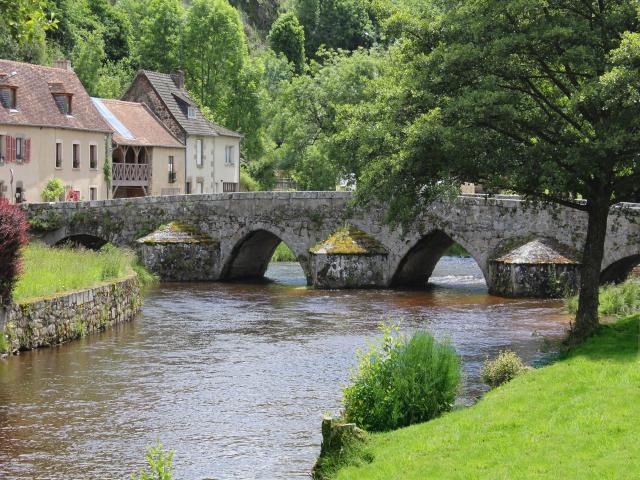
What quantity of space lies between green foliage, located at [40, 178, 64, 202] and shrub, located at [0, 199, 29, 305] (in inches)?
1103

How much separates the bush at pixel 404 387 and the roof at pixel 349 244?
23.7 meters

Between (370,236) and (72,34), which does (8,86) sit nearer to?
(370,236)

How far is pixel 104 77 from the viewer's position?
243 feet

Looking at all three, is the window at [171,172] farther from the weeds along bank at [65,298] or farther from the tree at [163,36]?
the weeds along bank at [65,298]

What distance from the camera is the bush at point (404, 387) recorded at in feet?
48.8

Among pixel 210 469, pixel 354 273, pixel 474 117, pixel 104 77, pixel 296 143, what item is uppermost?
pixel 104 77

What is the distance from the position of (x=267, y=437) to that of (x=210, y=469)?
1932mm

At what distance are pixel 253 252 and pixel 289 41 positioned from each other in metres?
57.6

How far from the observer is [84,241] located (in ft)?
150

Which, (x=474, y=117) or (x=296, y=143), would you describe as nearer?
(x=474, y=117)

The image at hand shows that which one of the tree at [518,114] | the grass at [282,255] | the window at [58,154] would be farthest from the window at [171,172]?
the tree at [518,114]

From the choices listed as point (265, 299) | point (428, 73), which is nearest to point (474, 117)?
point (428, 73)

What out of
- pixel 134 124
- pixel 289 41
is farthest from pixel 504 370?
pixel 289 41

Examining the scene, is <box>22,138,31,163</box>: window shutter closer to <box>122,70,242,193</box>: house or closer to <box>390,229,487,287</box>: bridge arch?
<box>122,70,242,193</box>: house
